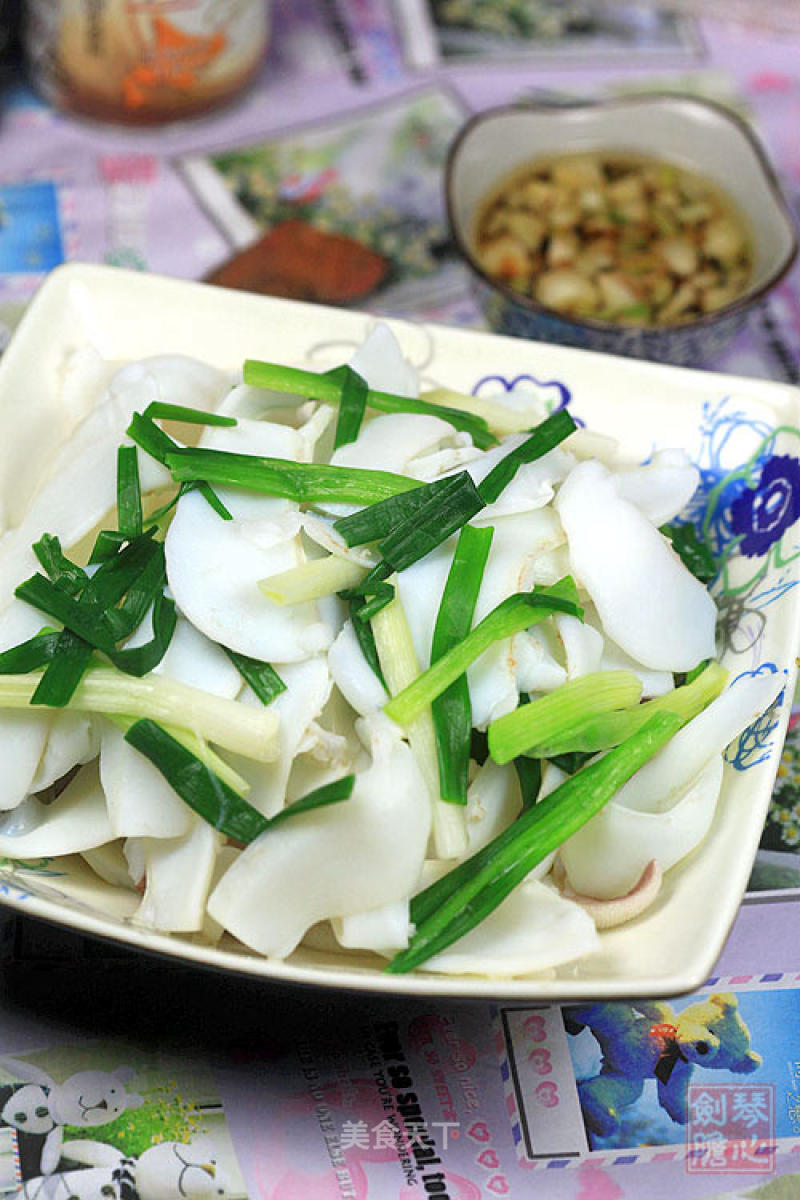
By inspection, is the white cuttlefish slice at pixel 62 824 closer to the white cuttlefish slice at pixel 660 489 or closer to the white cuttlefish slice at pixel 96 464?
the white cuttlefish slice at pixel 96 464

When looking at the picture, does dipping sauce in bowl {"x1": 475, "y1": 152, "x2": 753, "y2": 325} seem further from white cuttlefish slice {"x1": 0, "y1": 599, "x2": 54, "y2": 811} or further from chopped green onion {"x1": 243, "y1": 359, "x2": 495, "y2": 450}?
white cuttlefish slice {"x1": 0, "y1": 599, "x2": 54, "y2": 811}

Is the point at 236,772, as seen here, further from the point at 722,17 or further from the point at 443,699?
the point at 722,17

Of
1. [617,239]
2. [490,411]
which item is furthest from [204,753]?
[617,239]

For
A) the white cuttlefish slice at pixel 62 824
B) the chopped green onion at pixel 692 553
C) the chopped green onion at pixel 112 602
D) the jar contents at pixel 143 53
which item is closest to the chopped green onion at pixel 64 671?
the chopped green onion at pixel 112 602

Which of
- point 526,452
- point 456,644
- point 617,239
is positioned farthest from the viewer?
point 617,239

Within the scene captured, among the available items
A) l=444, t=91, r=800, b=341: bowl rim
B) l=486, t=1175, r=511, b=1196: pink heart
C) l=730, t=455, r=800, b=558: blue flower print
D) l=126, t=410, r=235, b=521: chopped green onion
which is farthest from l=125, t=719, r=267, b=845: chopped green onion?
l=444, t=91, r=800, b=341: bowl rim

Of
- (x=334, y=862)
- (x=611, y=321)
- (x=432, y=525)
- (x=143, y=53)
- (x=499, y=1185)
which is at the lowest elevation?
(x=499, y=1185)

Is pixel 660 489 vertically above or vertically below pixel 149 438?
below

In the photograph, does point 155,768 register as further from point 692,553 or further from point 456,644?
point 692,553
